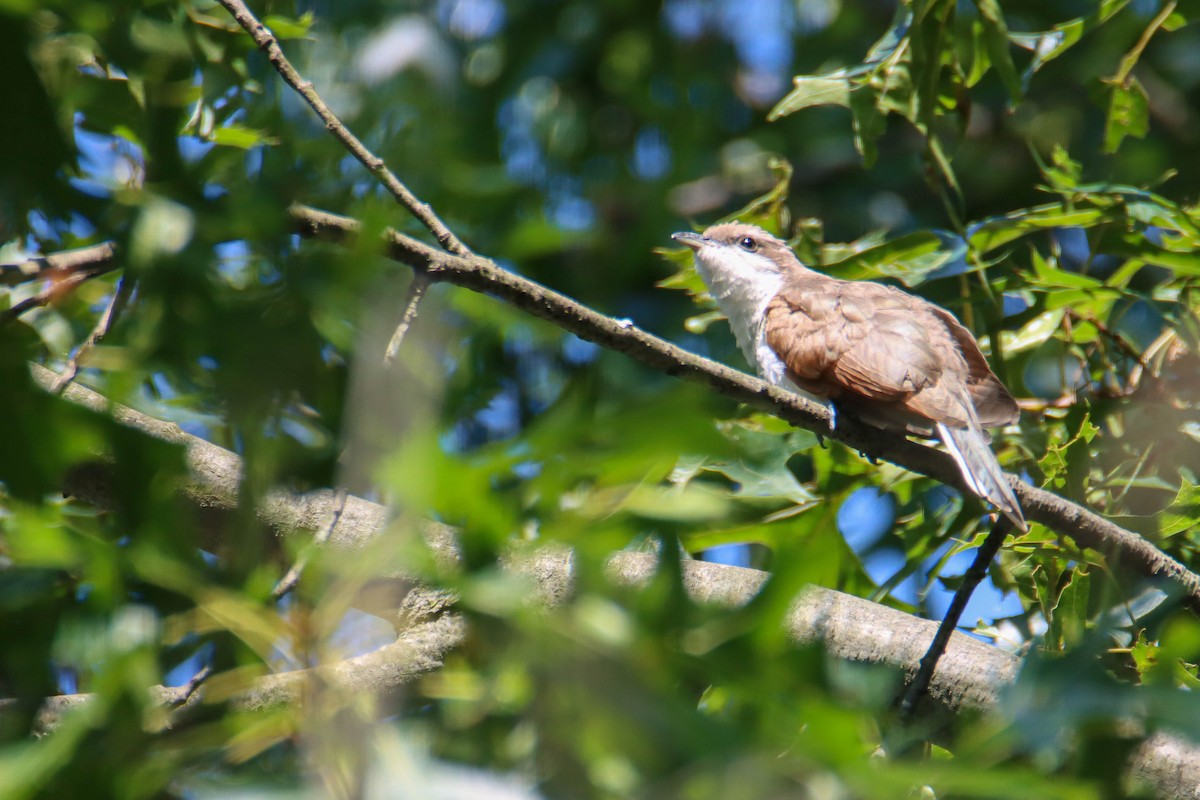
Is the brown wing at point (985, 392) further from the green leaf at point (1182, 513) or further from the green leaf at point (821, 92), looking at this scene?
the green leaf at point (821, 92)

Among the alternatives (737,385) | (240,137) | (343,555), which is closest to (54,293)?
(240,137)

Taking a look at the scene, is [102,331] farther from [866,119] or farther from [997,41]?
[997,41]

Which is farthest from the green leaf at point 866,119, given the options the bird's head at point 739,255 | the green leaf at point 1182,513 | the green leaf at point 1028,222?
the green leaf at point 1182,513

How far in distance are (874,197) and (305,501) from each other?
14.1ft

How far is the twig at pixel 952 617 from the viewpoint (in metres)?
2.27

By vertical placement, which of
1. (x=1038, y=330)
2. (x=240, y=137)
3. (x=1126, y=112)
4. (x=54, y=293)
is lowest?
(x=1038, y=330)

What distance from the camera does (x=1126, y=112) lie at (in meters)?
3.59

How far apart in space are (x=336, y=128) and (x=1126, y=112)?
282 centimetres

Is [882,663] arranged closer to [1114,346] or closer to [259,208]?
[1114,346]

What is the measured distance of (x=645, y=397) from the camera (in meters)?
1.14

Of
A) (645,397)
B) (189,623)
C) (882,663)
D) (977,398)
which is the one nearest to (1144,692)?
(645,397)

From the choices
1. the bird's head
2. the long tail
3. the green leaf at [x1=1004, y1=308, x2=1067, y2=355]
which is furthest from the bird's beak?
the long tail

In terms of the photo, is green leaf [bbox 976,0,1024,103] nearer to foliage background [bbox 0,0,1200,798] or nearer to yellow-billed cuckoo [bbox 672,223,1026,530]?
yellow-billed cuckoo [bbox 672,223,1026,530]

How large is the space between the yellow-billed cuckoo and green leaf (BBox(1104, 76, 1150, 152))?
81 centimetres
